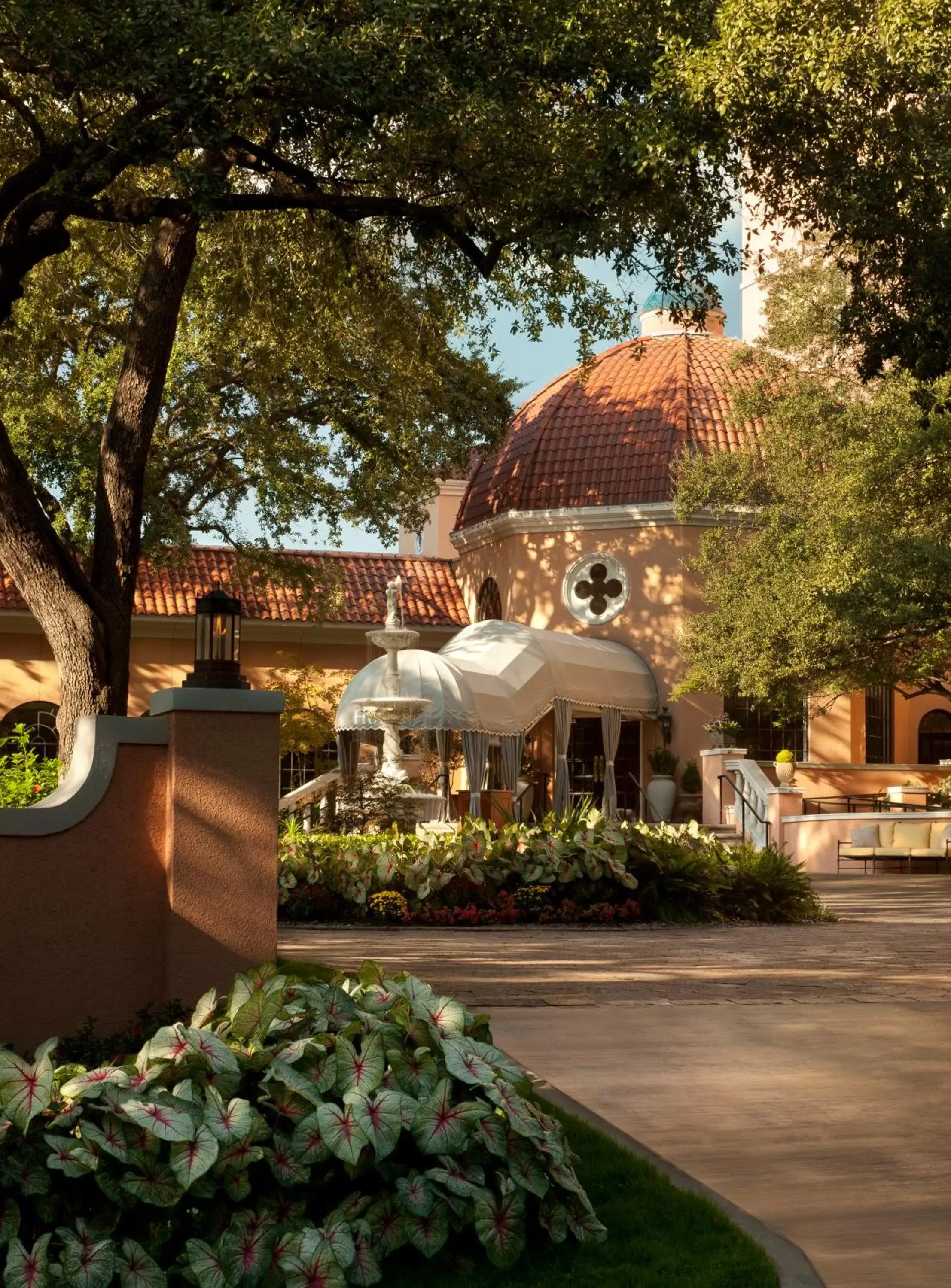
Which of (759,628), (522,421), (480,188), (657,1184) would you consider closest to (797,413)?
(759,628)

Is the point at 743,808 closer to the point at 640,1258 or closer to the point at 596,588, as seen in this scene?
the point at 596,588

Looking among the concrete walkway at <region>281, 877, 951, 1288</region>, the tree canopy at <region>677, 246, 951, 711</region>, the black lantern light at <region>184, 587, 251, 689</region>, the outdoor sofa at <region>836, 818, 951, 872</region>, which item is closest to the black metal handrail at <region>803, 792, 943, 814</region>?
the tree canopy at <region>677, 246, 951, 711</region>

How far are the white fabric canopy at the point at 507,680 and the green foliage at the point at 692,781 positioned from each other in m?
1.41

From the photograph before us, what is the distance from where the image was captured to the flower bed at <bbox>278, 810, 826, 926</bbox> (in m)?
15.3

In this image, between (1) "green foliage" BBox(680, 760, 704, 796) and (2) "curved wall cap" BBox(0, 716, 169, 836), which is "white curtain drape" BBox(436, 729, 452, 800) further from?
(2) "curved wall cap" BBox(0, 716, 169, 836)

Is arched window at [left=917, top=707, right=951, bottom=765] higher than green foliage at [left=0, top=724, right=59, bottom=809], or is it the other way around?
arched window at [left=917, top=707, right=951, bottom=765]

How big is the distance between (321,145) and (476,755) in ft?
51.4

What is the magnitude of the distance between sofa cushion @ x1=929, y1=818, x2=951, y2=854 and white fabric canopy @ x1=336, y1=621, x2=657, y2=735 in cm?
679

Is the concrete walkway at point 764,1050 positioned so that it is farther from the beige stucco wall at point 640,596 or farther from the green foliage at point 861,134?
the beige stucco wall at point 640,596

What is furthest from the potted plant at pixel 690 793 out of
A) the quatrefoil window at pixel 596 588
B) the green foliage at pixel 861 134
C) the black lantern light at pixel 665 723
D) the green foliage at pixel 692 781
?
the green foliage at pixel 861 134

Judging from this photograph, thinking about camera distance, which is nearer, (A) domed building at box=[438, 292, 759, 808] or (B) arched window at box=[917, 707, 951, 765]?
(A) domed building at box=[438, 292, 759, 808]

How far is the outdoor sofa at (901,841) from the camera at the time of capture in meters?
25.7

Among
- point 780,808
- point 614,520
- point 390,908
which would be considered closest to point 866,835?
point 780,808

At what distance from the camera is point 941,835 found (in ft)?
84.8
